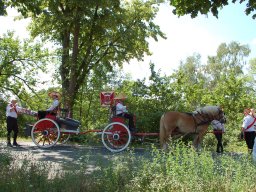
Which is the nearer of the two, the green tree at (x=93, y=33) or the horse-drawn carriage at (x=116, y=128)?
the horse-drawn carriage at (x=116, y=128)

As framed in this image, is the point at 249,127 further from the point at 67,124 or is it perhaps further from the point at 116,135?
the point at 67,124

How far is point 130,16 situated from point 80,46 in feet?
11.2

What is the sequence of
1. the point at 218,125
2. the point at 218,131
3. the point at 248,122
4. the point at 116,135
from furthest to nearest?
the point at 218,125 → the point at 218,131 → the point at 248,122 → the point at 116,135

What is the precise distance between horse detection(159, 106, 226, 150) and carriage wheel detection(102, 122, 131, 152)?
1.20 m

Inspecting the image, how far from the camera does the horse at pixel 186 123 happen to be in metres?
13.9

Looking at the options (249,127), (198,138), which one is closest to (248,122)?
(249,127)

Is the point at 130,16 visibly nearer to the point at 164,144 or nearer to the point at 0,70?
the point at 0,70

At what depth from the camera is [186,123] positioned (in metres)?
14.2

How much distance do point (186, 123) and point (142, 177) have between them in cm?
792

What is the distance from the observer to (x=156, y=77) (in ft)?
64.3

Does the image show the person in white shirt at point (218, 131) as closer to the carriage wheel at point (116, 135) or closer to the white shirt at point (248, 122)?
the white shirt at point (248, 122)

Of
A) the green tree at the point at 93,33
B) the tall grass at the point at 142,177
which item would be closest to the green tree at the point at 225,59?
the green tree at the point at 93,33

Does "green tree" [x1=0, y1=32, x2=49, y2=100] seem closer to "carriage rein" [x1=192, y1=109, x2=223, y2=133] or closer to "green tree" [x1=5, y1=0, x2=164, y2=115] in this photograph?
"green tree" [x1=5, y1=0, x2=164, y2=115]

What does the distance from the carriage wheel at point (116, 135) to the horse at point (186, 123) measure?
3.94 feet
